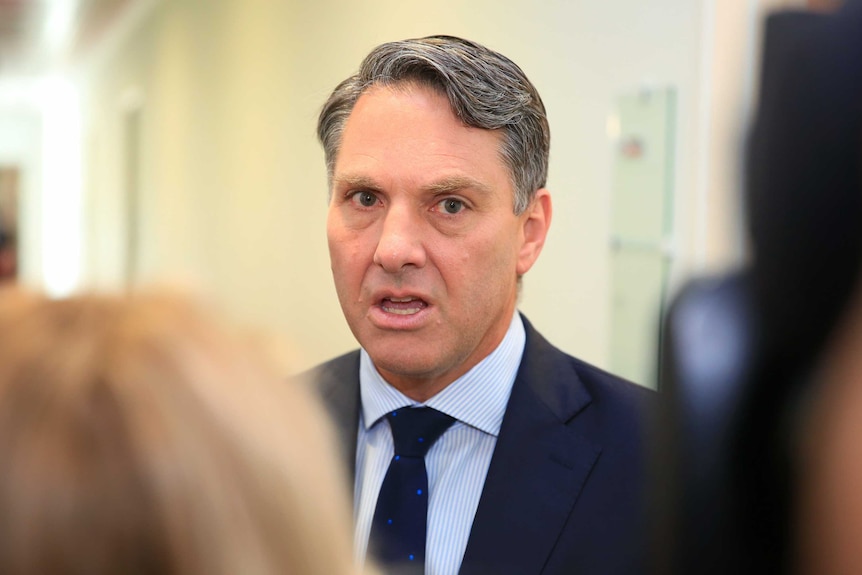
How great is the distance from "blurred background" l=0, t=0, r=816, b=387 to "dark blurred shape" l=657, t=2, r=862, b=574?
1.0 inches

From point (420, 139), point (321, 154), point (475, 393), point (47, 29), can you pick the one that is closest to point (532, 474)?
point (475, 393)

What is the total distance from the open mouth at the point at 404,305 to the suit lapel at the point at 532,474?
0.20 m

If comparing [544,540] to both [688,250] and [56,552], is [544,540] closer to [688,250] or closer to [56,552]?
[56,552]

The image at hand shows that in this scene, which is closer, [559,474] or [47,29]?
[559,474]

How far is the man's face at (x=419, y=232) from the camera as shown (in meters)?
1.42

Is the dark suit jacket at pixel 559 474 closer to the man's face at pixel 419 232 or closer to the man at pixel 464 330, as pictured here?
the man at pixel 464 330

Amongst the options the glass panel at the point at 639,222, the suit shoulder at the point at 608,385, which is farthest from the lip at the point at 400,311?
the glass panel at the point at 639,222

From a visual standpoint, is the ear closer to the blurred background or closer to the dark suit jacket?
the dark suit jacket

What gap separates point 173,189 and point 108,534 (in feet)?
24.7

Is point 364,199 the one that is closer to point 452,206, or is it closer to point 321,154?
point 452,206

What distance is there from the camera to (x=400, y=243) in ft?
4.62

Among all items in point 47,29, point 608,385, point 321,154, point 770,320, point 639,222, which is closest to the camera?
point 770,320

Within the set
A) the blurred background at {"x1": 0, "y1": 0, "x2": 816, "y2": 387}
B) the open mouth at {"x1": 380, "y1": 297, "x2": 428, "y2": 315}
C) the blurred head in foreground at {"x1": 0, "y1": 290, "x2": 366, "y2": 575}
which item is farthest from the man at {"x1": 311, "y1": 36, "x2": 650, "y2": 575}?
the blurred head in foreground at {"x1": 0, "y1": 290, "x2": 366, "y2": 575}

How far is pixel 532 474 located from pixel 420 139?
0.51 metres
